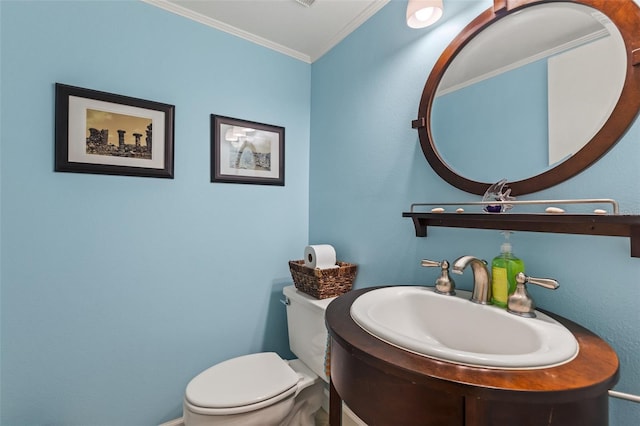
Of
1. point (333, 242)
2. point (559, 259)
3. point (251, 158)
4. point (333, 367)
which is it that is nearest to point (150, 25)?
point (251, 158)

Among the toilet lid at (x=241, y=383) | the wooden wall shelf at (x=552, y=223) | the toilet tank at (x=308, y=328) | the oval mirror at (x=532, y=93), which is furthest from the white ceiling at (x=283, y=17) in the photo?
the toilet lid at (x=241, y=383)

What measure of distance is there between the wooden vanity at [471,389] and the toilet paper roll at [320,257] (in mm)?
835

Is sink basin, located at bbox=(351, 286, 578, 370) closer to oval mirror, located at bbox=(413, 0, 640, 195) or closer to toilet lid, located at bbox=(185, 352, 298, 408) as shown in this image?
oval mirror, located at bbox=(413, 0, 640, 195)

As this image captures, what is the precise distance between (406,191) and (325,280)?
23.0 inches

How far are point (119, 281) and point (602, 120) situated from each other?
6.30ft

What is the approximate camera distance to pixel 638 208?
703 mm

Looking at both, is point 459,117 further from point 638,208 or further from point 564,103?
point 638,208

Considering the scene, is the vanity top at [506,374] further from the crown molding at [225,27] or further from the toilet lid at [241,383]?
the crown molding at [225,27]

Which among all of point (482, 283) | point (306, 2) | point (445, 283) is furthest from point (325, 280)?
point (306, 2)

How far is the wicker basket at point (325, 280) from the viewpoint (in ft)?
4.59

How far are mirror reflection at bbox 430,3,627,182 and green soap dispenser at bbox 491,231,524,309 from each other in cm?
28

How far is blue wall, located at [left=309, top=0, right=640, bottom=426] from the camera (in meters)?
Result: 0.72

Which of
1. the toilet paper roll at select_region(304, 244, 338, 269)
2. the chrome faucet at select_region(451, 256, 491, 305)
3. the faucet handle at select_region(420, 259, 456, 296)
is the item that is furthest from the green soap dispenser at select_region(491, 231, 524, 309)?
the toilet paper roll at select_region(304, 244, 338, 269)

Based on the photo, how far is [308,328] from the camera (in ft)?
4.72
